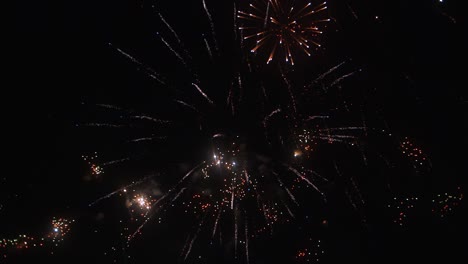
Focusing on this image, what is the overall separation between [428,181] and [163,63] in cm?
241

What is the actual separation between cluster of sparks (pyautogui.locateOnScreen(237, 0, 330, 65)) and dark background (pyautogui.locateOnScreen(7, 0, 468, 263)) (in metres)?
0.15

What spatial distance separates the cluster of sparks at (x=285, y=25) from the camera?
123 inches

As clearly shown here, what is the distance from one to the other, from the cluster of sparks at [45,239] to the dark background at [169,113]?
0.18 feet

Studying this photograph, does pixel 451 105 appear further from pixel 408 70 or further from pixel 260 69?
pixel 260 69

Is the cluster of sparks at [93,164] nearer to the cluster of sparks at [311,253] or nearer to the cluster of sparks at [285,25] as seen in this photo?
the cluster of sparks at [285,25]

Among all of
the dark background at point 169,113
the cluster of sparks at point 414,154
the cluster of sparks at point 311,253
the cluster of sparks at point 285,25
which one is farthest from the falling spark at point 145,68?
the cluster of sparks at point 414,154

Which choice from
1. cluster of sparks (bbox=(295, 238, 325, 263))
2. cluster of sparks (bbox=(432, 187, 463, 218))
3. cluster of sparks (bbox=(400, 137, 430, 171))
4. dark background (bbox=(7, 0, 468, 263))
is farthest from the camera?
cluster of sparks (bbox=(295, 238, 325, 263))

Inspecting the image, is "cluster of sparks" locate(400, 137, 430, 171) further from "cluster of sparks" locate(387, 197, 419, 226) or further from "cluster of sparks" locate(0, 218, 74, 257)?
"cluster of sparks" locate(0, 218, 74, 257)

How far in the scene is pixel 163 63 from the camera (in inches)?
123

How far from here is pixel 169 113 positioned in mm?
3025

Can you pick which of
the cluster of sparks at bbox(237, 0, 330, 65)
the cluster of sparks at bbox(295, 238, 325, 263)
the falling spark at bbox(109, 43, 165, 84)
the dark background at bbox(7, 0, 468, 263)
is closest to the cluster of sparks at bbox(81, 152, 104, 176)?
the dark background at bbox(7, 0, 468, 263)

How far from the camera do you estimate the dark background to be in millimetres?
2510

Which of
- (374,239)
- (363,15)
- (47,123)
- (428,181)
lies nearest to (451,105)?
(428,181)

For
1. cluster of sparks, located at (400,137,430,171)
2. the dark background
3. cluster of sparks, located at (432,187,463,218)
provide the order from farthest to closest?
cluster of sparks, located at (432,187,463,218), cluster of sparks, located at (400,137,430,171), the dark background
